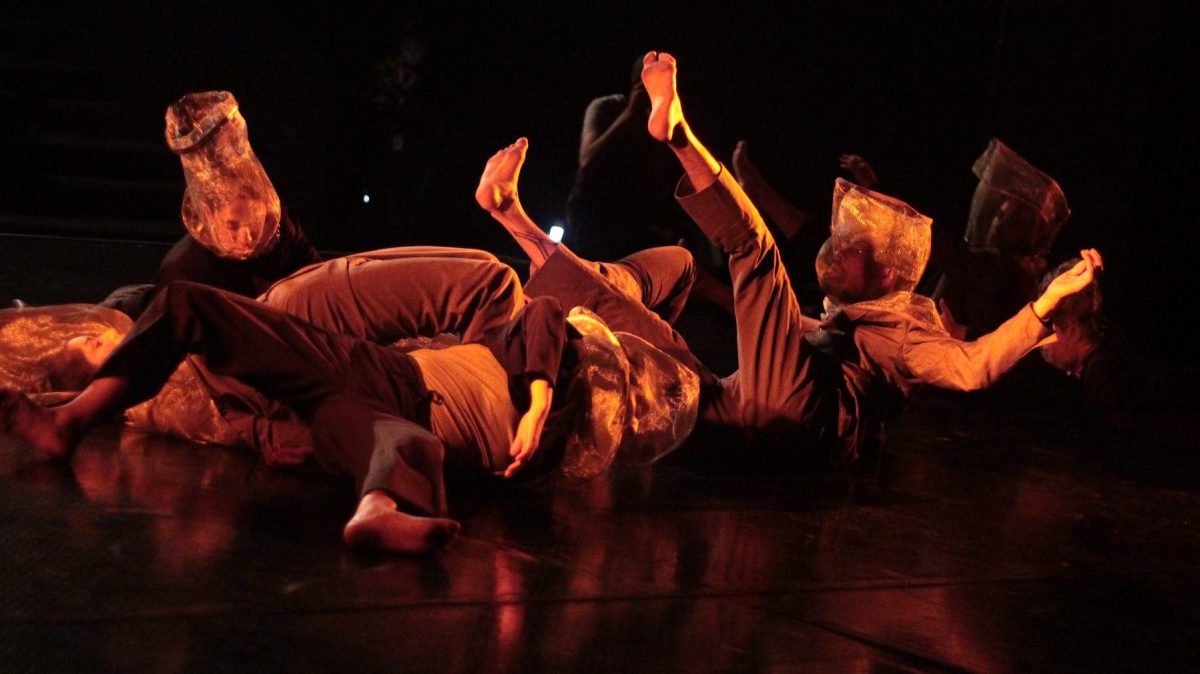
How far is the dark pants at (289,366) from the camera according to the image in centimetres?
237

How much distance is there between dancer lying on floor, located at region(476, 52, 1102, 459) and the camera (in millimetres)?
3037

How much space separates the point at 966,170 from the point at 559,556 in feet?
16.0

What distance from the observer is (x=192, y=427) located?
9.40ft

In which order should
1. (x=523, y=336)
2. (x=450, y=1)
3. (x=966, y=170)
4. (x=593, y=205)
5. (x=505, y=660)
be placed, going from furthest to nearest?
(x=450, y=1) < (x=966, y=170) < (x=593, y=205) < (x=523, y=336) < (x=505, y=660)

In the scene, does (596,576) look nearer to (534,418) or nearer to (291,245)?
(534,418)

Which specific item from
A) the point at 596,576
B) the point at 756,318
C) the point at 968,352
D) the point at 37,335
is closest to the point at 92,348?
the point at 37,335

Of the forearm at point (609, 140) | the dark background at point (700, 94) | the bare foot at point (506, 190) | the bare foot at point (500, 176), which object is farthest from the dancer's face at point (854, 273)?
the dark background at point (700, 94)

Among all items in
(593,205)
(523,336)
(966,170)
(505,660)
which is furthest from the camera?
(966,170)

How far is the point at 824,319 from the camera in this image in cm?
354

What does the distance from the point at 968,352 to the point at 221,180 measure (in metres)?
1.65

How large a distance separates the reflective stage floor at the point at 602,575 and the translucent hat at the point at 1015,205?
4.49 feet

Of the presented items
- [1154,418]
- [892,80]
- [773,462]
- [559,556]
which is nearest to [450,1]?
[892,80]

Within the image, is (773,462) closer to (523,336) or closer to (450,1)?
(523,336)

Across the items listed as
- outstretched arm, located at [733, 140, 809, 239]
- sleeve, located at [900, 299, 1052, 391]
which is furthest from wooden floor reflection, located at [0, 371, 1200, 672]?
outstretched arm, located at [733, 140, 809, 239]
